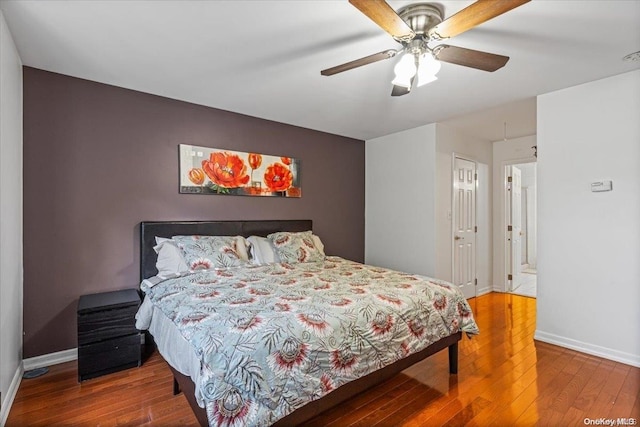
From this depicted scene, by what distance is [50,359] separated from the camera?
265 cm

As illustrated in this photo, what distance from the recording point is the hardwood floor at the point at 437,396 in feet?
6.37

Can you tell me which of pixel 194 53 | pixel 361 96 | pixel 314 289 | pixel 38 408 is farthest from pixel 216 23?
pixel 38 408

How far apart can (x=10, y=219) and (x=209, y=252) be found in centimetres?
138

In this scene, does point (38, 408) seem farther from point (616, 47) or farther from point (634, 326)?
point (616, 47)

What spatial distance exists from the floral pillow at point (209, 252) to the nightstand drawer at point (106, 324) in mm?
586

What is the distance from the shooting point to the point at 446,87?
299 cm

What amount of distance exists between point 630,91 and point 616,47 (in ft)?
2.15

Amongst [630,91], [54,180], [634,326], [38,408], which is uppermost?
[630,91]

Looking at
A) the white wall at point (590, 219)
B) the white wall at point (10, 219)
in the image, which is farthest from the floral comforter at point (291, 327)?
the white wall at point (590, 219)

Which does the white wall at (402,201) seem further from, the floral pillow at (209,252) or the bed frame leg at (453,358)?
the floral pillow at (209,252)

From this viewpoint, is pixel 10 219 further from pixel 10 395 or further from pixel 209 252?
pixel 209 252

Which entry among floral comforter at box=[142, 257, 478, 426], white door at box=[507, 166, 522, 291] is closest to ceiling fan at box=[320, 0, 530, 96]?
floral comforter at box=[142, 257, 478, 426]

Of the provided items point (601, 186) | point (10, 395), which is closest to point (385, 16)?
point (601, 186)

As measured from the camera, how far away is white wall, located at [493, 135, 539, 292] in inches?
194
